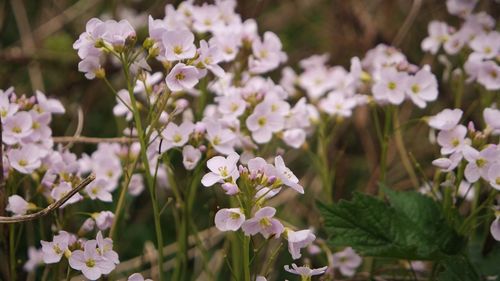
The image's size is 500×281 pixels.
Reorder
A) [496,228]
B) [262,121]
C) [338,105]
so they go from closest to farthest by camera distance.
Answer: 1. [496,228]
2. [262,121]
3. [338,105]

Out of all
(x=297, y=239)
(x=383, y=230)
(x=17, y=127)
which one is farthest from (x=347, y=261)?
(x=17, y=127)

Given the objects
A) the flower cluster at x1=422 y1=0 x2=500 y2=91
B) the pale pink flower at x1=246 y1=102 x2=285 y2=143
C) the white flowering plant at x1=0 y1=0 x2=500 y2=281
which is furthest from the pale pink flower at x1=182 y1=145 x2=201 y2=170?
the flower cluster at x1=422 y1=0 x2=500 y2=91

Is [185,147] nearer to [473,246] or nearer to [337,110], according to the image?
[337,110]

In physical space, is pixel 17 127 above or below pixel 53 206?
above

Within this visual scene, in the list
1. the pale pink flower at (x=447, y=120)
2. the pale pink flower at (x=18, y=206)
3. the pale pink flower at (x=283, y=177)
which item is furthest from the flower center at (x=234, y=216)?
the pale pink flower at (x=447, y=120)

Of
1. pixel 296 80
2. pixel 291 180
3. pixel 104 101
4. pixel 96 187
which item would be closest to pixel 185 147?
pixel 96 187

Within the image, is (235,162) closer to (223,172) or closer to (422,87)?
(223,172)

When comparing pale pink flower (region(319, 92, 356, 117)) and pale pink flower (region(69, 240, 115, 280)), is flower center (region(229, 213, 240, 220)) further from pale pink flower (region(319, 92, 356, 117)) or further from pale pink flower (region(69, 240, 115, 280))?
pale pink flower (region(319, 92, 356, 117))
